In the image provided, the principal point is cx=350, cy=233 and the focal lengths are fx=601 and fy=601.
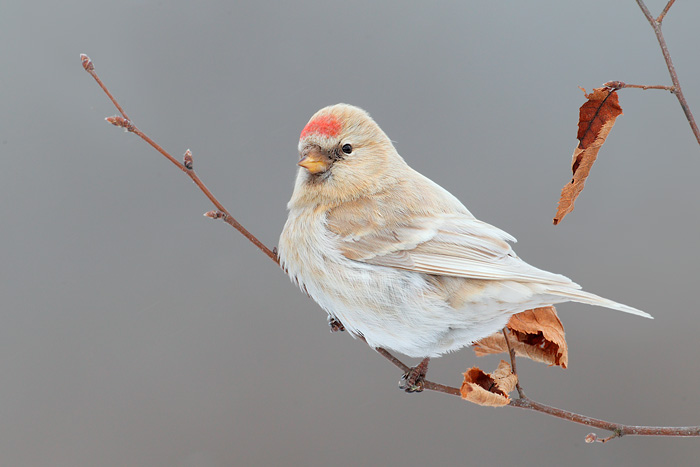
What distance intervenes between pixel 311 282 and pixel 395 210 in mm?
248

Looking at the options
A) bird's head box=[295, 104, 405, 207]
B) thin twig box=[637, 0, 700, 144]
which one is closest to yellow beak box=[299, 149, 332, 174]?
bird's head box=[295, 104, 405, 207]

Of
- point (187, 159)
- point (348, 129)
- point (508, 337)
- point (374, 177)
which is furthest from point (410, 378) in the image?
point (187, 159)

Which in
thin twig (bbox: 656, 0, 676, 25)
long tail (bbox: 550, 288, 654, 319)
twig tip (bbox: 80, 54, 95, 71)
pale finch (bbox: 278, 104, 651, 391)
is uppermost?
twig tip (bbox: 80, 54, 95, 71)

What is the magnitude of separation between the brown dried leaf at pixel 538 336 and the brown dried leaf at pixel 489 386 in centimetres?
10

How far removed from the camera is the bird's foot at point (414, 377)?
138cm

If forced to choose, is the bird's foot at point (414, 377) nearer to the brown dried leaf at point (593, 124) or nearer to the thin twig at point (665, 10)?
the brown dried leaf at point (593, 124)

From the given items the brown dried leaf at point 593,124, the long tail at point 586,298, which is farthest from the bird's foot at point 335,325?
the brown dried leaf at point 593,124

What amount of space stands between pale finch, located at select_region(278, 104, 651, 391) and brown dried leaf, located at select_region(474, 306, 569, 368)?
7cm

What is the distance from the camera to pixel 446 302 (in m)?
1.24

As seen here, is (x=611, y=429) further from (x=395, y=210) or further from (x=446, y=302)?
(x=395, y=210)

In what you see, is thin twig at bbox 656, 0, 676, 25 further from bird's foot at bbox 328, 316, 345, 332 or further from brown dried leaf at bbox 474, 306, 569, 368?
bird's foot at bbox 328, 316, 345, 332

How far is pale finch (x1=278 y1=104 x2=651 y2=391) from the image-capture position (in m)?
1.23

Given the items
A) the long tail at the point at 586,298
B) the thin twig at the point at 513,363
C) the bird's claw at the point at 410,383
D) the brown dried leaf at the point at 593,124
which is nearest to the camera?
the long tail at the point at 586,298

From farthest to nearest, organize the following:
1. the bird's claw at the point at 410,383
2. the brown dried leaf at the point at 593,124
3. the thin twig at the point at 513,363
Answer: the bird's claw at the point at 410,383 → the thin twig at the point at 513,363 → the brown dried leaf at the point at 593,124
